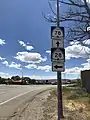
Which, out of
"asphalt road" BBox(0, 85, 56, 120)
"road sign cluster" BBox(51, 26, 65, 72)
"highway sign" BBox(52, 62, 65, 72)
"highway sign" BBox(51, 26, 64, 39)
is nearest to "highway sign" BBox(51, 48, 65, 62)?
"road sign cluster" BBox(51, 26, 65, 72)

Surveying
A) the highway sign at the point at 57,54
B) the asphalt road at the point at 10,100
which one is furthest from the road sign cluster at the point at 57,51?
the asphalt road at the point at 10,100

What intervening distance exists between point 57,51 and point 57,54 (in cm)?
12

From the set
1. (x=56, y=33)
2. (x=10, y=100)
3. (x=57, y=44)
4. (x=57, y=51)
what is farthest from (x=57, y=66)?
(x=10, y=100)

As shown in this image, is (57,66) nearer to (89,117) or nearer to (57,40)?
(57,40)

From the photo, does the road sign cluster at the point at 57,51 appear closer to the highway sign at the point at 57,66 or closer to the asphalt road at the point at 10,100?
the highway sign at the point at 57,66

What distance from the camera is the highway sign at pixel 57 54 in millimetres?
12539

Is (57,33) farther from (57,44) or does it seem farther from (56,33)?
(57,44)

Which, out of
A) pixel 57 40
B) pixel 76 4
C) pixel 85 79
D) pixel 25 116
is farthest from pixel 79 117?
pixel 85 79

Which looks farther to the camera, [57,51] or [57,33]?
[57,33]

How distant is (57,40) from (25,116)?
4.60 meters

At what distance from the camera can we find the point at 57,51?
41.6 feet

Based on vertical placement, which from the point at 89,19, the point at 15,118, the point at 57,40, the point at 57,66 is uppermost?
the point at 89,19

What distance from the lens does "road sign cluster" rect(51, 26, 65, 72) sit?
12.5 meters

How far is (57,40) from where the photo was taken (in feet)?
43.1
